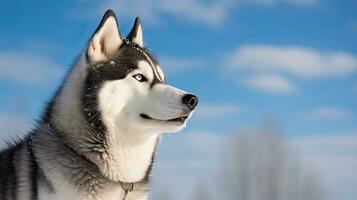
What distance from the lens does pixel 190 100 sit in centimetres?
462

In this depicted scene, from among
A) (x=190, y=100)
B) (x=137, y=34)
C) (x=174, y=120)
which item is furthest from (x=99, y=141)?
(x=137, y=34)

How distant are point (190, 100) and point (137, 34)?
47.2 inches

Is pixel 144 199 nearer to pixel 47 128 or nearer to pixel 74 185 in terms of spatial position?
pixel 74 185

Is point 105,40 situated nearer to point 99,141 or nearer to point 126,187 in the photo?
point 99,141

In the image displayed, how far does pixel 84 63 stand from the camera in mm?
4727

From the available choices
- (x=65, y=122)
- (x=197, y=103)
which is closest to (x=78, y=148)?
(x=65, y=122)

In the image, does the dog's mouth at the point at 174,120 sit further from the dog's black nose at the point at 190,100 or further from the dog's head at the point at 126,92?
the dog's black nose at the point at 190,100

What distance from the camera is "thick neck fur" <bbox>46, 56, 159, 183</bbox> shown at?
445cm

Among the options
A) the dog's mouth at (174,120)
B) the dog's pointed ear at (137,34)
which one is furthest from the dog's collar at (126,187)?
the dog's pointed ear at (137,34)

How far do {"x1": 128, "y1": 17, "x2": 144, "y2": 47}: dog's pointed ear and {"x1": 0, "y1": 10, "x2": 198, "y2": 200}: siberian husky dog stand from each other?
607 mm

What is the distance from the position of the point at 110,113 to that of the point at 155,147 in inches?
24.0

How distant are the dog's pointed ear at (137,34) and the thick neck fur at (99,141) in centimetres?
81

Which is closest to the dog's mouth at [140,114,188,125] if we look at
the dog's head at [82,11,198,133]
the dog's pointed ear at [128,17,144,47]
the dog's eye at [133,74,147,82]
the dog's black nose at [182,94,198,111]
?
the dog's head at [82,11,198,133]

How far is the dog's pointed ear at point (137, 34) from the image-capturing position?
542 centimetres
